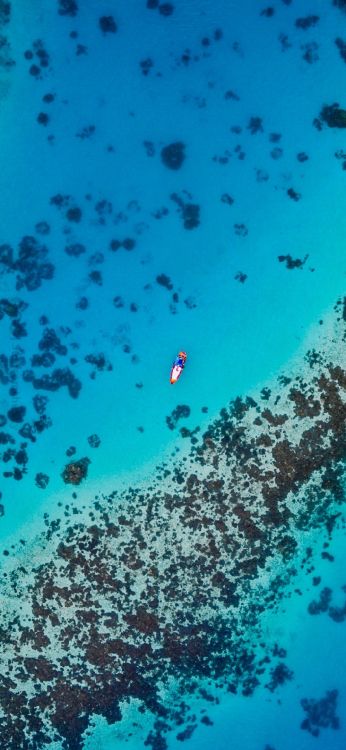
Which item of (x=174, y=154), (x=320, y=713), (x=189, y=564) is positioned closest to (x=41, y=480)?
(x=189, y=564)

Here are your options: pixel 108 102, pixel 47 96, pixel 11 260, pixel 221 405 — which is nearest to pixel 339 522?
pixel 221 405

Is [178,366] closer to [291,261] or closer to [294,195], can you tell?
[291,261]

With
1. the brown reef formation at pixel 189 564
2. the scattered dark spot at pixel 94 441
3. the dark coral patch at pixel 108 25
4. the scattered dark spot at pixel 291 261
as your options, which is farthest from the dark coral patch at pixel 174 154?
the scattered dark spot at pixel 94 441

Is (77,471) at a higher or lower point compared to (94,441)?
lower

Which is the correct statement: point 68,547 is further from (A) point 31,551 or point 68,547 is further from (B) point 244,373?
(B) point 244,373

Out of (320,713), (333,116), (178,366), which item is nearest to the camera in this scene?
(178,366)
